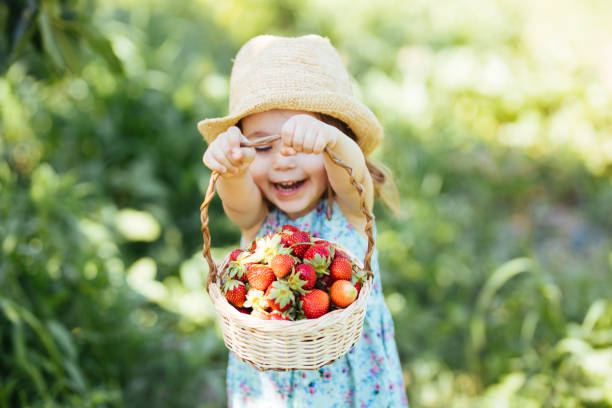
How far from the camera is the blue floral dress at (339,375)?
1.58 m

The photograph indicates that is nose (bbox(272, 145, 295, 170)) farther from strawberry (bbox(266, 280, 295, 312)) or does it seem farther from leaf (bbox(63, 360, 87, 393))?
leaf (bbox(63, 360, 87, 393))

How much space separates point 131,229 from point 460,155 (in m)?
2.34

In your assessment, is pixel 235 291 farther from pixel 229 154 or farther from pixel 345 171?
pixel 345 171

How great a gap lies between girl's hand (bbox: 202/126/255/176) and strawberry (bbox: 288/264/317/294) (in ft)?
0.95

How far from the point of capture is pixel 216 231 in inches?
142

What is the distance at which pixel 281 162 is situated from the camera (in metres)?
1.55

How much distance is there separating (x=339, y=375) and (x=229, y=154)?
70 centimetres

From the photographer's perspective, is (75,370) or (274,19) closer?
(75,370)

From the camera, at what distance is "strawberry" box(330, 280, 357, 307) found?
1276mm

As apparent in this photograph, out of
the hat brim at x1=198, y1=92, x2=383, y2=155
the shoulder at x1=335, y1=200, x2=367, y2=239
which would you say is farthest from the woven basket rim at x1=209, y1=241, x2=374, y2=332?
the hat brim at x1=198, y1=92, x2=383, y2=155

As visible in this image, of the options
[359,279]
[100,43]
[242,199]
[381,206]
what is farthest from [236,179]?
[381,206]

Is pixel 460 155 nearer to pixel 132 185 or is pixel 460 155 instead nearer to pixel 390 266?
pixel 390 266

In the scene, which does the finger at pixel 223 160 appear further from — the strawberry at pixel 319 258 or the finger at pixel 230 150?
the strawberry at pixel 319 258

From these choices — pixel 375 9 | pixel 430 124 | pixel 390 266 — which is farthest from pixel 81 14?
pixel 375 9
